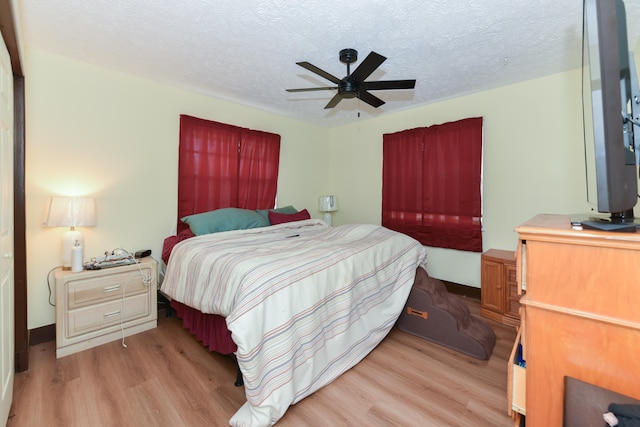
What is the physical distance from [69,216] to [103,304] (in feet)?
2.46

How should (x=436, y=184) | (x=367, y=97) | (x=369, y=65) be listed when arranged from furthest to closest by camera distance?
1. (x=436, y=184)
2. (x=367, y=97)
3. (x=369, y=65)

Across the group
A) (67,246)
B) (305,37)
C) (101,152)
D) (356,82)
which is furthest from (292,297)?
(101,152)

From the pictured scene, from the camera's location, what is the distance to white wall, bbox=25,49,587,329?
230 centimetres

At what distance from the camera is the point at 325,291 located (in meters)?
1.84

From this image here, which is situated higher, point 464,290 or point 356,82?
point 356,82

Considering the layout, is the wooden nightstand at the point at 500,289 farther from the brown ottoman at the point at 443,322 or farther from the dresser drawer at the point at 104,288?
the dresser drawer at the point at 104,288

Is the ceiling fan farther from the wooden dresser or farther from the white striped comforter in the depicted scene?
the wooden dresser

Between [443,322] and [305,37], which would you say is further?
[443,322]

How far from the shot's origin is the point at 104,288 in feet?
7.44

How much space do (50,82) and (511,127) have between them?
4.39 metres

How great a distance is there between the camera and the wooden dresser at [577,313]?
2.63ft

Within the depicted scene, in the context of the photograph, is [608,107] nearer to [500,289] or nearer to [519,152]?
[500,289]

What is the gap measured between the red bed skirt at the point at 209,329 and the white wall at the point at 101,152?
3.20ft

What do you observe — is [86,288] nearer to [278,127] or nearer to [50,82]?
[50,82]
